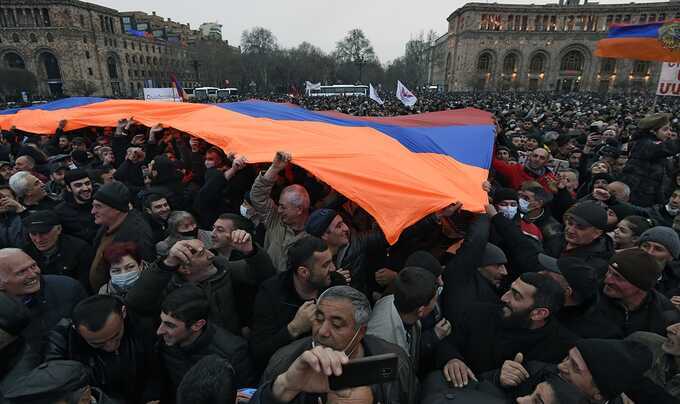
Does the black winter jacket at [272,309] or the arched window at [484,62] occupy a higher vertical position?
the arched window at [484,62]

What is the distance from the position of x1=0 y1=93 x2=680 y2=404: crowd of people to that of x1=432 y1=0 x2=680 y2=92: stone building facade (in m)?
62.8

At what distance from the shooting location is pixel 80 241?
330 centimetres

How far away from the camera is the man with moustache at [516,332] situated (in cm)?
215

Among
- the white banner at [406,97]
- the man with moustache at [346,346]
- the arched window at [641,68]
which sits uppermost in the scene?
the arched window at [641,68]

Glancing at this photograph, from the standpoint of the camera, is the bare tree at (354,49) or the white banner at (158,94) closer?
the white banner at (158,94)

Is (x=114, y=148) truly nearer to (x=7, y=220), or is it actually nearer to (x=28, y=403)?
(x=7, y=220)

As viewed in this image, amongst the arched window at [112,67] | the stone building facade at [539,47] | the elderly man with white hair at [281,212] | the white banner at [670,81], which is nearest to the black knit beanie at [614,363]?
the elderly man with white hair at [281,212]

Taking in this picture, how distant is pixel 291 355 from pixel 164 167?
11.6 ft

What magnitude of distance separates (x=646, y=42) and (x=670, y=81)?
123 cm

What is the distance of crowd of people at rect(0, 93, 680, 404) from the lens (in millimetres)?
1715

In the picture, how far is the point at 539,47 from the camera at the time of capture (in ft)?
194

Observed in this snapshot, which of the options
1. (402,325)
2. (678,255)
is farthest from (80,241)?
(678,255)

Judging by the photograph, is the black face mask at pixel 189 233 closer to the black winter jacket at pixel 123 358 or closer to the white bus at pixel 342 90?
the black winter jacket at pixel 123 358

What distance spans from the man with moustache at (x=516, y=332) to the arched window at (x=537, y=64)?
227ft
